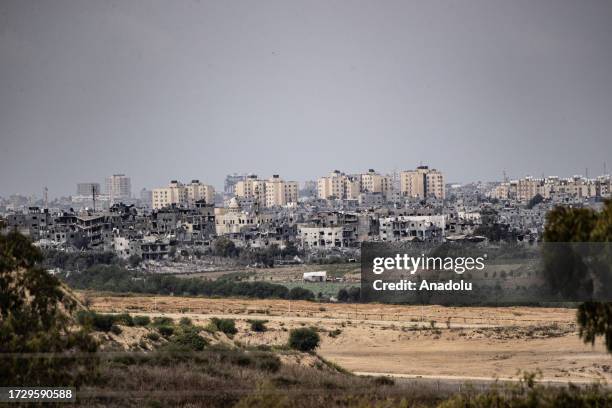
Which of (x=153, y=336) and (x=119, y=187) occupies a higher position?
(x=119, y=187)

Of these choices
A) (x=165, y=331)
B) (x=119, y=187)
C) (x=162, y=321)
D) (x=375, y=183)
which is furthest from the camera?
(x=119, y=187)

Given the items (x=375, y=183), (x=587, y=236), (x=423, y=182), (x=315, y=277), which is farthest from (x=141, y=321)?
(x=375, y=183)

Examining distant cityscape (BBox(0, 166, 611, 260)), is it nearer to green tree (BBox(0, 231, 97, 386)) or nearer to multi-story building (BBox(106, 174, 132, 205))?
green tree (BBox(0, 231, 97, 386))

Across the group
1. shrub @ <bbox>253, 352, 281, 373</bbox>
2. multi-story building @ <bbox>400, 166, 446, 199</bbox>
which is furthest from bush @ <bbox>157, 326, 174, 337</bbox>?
multi-story building @ <bbox>400, 166, 446, 199</bbox>

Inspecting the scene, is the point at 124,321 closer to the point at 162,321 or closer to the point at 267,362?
the point at 162,321

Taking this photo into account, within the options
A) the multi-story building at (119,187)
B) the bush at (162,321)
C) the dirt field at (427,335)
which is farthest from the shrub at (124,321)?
the multi-story building at (119,187)

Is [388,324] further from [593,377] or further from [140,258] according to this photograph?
[140,258]
